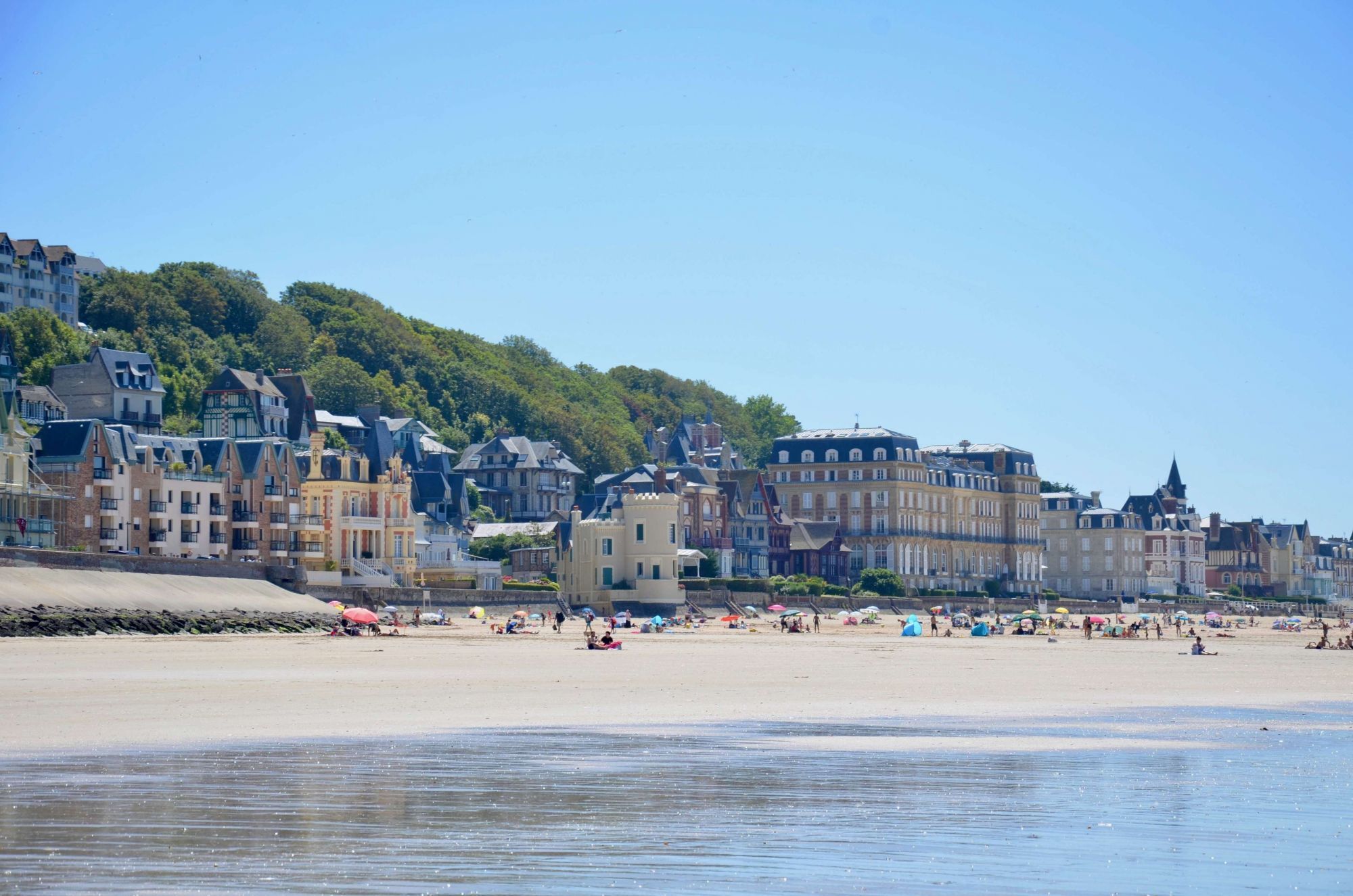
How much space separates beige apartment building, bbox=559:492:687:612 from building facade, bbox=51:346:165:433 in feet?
85.9

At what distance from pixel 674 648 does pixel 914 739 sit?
31.5 metres

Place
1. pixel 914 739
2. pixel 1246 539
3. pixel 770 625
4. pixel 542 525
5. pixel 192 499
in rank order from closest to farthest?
pixel 914 739 → pixel 192 499 → pixel 770 625 → pixel 542 525 → pixel 1246 539

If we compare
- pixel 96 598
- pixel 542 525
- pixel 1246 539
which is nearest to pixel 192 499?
pixel 96 598

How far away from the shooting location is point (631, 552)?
92.1m

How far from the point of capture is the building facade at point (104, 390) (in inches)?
3856

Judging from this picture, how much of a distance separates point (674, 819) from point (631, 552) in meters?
77.1

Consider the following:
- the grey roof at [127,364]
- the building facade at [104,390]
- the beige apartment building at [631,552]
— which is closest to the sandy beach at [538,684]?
the beige apartment building at [631,552]

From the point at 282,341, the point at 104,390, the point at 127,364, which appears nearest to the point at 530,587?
the point at 104,390

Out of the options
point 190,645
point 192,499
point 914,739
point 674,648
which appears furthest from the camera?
point 192,499

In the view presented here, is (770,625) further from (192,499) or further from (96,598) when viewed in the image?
(96,598)

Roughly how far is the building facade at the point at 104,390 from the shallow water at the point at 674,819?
8173 cm

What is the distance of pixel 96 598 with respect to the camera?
54906mm

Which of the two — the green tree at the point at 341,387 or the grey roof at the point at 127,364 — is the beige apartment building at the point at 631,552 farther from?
the green tree at the point at 341,387

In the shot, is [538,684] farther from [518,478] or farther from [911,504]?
[911,504]
